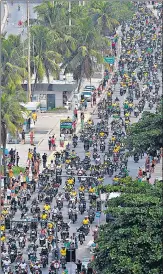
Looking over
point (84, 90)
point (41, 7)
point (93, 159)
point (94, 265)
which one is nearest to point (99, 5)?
point (41, 7)

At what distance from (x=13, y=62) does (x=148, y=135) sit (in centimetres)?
3795

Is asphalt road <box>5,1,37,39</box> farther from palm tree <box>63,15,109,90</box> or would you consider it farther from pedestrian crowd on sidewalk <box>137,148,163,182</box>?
pedestrian crowd on sidewalk <box>137,148,163,182</box>

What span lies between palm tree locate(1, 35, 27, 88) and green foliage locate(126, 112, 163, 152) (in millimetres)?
29204

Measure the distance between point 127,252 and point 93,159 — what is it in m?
40.5

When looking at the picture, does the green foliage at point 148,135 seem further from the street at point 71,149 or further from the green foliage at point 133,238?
the green foliage at point 133,238

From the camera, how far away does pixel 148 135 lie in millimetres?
80438

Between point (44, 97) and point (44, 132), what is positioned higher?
point (44, 97)

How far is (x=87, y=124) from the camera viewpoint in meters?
109

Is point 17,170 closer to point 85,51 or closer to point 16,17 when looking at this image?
point 85,51

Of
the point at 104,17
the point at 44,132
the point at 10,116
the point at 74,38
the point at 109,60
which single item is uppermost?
the point at 74,38

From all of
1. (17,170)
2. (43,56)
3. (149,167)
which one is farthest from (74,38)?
(17,170)

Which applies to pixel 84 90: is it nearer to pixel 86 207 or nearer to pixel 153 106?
pixel 153 106


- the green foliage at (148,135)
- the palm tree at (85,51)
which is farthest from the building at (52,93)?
the green foliage at (148,135)

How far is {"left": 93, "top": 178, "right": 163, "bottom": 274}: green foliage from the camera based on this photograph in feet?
182
